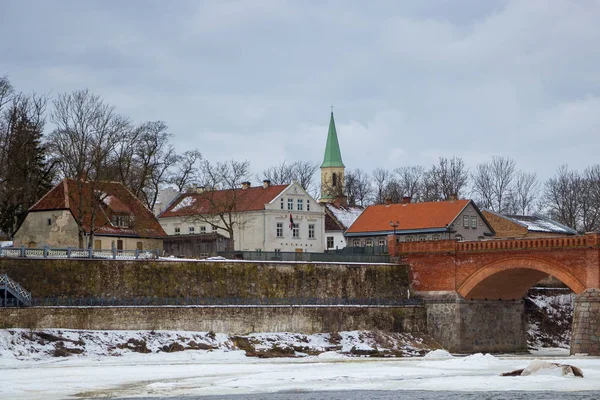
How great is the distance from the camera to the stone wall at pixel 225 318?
63.2 meters

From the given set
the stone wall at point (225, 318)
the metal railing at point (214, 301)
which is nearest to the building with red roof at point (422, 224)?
the metal railing at point (214, 301)

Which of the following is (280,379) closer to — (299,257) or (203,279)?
(203,279)

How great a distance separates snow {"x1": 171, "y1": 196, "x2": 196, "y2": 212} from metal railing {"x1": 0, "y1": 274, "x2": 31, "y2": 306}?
38.3m

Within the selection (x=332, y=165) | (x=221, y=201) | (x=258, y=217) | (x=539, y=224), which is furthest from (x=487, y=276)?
(x=332, y=165)

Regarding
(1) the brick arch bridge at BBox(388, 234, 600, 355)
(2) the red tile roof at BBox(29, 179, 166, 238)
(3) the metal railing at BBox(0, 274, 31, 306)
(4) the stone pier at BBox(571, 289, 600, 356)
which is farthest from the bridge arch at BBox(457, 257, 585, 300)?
(3) the metal railing at BBox(0, 274, 31, 306)

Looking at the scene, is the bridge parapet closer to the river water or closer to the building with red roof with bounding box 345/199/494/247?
the building with red roof with bounding box 345/199/494/247

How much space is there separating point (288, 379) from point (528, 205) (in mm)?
84458

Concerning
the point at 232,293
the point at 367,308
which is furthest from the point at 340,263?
the point at 232,293

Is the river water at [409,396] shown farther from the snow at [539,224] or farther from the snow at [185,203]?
the snow at [185,203]

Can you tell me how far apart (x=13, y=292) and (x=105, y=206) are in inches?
786

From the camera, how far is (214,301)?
2778 inches

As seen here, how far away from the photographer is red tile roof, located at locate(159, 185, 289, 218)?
3821 inches

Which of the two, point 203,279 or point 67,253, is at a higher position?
point 67,253

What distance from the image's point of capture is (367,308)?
2997 inches
